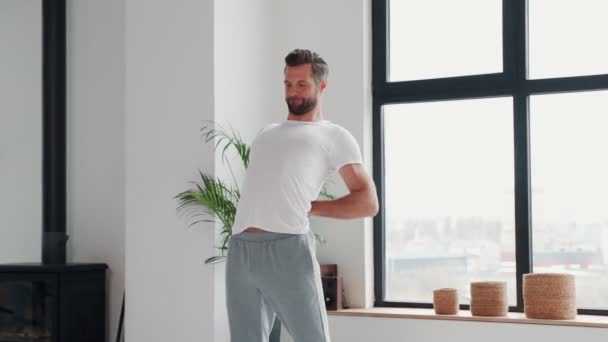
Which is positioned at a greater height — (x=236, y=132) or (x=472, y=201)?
(x=236, y=132)

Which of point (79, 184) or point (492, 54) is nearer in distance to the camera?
point (492, 54)

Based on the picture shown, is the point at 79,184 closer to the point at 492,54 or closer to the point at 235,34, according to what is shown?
the point at 235,34

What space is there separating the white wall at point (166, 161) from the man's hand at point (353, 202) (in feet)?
4.94

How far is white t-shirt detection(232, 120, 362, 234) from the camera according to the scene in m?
2.68

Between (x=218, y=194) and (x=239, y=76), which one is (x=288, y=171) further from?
(x=239, y=76)

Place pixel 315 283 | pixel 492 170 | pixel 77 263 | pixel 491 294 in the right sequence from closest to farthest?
pixel 315 283 < pixel 491 294 < pixel 492 170 < pixel 77 263

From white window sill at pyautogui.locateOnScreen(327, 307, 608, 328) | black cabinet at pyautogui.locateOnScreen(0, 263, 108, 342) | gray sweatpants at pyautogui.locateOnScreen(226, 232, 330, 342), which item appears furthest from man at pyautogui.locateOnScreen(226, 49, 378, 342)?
black cabinet at pyautogui.locateOnScreen(0, 263, 108, 342)

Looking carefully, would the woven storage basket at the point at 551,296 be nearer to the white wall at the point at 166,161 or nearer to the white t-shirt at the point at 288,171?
the white wall at the point at 166,161

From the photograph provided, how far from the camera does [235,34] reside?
4391 mm

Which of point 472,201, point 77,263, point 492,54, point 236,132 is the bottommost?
point 77,263

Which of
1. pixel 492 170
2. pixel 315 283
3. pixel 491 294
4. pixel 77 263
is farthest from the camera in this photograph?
pixel 77 263

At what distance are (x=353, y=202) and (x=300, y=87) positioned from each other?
42 centimetres

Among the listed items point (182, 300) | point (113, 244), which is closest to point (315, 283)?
point (182, 300)

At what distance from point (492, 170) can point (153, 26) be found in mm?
1926
